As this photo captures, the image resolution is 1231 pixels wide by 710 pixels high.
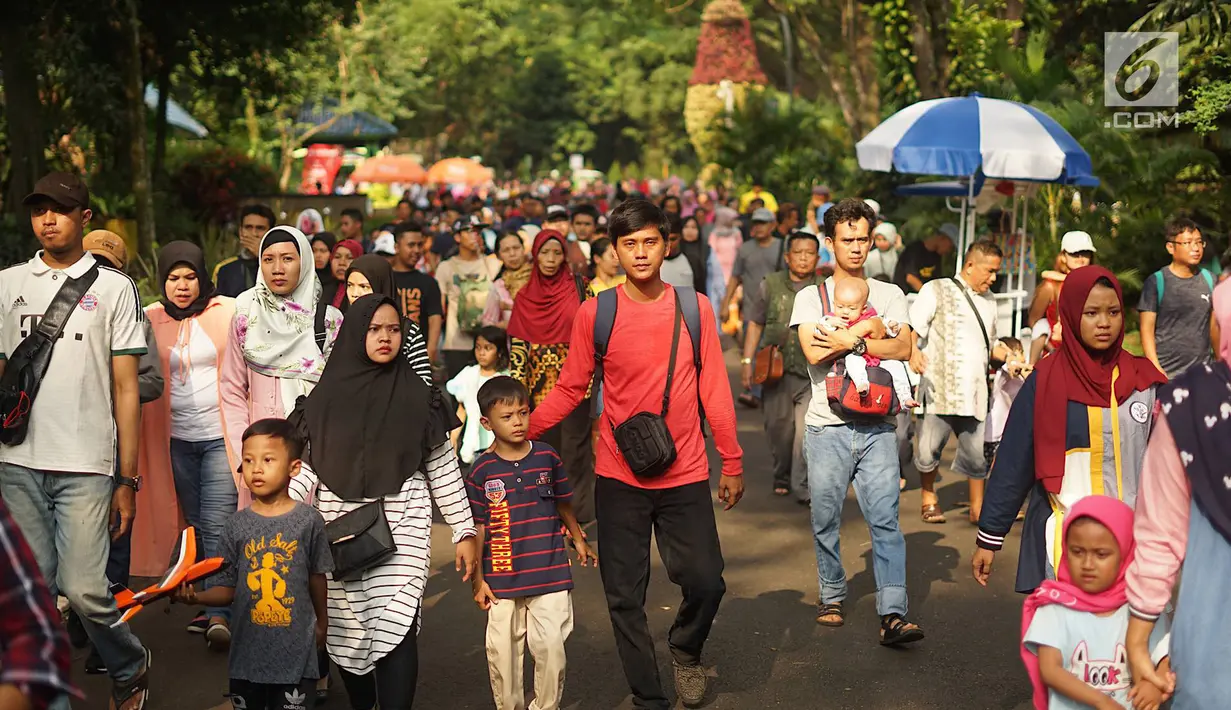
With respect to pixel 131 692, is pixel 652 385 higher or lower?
higher

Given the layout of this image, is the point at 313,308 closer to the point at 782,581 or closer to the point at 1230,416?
the point at 782,581

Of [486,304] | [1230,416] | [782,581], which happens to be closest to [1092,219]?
[486,304]

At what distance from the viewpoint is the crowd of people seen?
417cm

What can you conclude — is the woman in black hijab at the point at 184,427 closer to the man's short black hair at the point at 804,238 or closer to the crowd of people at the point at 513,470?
the crowd of people at the point at 513,470

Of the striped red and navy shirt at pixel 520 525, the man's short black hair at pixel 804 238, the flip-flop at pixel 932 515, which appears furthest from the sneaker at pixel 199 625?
the man's short black hair at pixel 804 238

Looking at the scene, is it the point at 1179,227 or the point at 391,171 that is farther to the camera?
the point at 391,171

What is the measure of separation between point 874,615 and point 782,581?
794mm

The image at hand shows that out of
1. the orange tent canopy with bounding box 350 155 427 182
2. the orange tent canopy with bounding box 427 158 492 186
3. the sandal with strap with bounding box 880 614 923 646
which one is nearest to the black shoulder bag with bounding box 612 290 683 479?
the sandal with strap with bounding box 880 614 923 646

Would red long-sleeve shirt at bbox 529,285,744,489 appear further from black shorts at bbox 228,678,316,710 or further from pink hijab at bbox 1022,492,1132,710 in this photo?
pink hijab at bbox 1022,492,1132,710

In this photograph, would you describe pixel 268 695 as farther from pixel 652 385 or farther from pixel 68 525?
pixel 652 385

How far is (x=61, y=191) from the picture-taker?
5.26 meters

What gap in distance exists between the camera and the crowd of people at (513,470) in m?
4.17

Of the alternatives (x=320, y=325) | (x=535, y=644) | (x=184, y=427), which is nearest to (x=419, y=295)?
(x=184, y=427)

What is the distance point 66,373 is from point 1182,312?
24.7 ft
